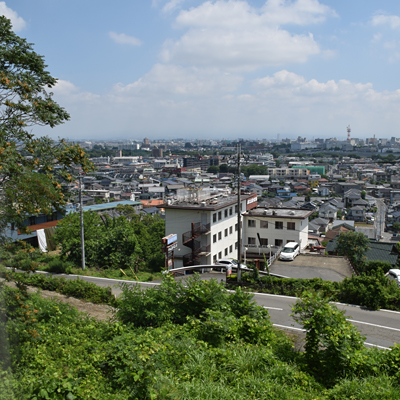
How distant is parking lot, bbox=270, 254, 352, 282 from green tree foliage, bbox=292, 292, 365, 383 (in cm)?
972

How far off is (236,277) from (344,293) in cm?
410

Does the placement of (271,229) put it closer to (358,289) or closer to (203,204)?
(203,204)

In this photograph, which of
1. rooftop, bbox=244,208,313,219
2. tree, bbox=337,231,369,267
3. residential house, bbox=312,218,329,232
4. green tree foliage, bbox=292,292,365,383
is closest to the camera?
green tree foliage, bbox=292,292,365,383

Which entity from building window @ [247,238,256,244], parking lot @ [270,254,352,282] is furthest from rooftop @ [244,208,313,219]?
parking lot @ [270,254,352,282]

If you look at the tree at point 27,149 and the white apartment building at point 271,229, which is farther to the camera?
the white apartment building at point 271,229

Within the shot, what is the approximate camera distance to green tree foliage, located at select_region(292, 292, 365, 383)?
5.02 m

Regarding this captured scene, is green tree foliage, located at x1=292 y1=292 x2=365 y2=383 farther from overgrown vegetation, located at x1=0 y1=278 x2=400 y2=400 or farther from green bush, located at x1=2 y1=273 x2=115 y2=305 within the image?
green bush, located at x1=2 y1=273 x2=115 y2=305

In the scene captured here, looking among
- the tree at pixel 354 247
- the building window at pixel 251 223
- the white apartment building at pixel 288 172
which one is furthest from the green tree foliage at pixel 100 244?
the white apartment building at pixel 288 172

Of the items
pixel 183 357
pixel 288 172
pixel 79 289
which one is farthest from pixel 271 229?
pixel 288 172

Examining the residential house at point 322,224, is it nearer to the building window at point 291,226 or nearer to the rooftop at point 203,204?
the building window at point 291,226

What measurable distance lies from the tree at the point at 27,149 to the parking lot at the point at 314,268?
11696 mm

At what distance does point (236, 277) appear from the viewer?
13453 millimetres

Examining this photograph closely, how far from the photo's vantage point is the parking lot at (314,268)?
595 inches

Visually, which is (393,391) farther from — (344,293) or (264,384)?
(344,293)
